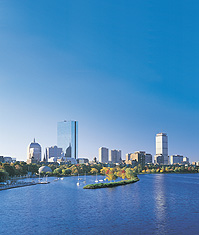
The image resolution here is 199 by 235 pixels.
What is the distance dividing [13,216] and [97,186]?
73310 mm

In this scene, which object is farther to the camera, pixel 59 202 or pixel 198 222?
pixel 59 202

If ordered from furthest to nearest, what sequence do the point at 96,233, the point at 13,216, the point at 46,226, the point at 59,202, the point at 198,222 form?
the point at 59,202 → the point at 13,216 → the point at 198,222 → the point at 46,226 → the point at 96,233

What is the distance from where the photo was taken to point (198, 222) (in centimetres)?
6856

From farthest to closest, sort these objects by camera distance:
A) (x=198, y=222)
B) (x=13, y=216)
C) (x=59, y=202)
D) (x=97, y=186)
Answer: (x=97, y=186)
(x=59, y=202)
(x=13, y=216)
(x=198, y=222)

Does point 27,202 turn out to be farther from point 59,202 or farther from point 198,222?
point 198,222

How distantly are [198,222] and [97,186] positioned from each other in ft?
261

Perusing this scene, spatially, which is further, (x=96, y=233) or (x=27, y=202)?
(x=27, y=202)

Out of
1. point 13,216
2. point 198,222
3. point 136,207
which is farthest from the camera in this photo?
point 136,207

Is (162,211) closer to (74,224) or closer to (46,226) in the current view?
(74,224)

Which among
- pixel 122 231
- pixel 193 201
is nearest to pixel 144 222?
pixel 122 231

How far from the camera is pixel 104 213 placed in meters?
77.4

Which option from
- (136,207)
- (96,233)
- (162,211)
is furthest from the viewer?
(136,207)

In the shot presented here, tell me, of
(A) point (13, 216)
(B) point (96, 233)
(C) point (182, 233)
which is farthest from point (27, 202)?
(C) point (182, 233)

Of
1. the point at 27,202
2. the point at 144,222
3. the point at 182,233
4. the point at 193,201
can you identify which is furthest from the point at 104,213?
the point at 193,201
